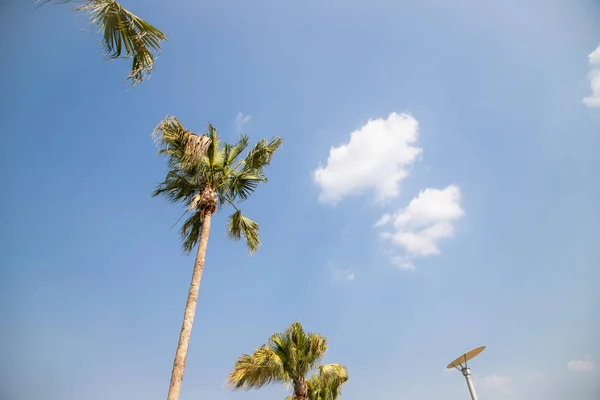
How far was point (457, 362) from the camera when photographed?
29.7 feet

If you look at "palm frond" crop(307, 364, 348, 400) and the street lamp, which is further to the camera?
"palm frond" crop(307, 364, 348, 400)

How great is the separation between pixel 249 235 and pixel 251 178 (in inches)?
84.6

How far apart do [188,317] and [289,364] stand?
7.15m

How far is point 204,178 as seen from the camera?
11234mm

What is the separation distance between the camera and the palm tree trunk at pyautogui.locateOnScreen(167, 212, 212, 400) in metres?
7.76

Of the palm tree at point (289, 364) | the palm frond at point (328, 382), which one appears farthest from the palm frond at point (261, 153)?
the palm frond at point (328, 382)

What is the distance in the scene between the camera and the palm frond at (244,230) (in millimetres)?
12148

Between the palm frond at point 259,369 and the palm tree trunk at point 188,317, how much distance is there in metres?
5.57

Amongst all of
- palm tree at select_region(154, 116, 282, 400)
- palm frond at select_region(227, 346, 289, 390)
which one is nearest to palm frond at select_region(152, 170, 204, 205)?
palm tree at select_region(154, 116, 282, 400)

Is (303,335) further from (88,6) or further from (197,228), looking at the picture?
(88,6)

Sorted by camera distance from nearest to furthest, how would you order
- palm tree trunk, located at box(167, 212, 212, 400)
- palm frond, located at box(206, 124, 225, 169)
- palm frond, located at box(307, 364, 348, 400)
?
palm tree trunk, located at box(167, 212, 212, 400) < palm frond, located at box(206, 124, 225, 169) < palm frond, located at box(307, 364, 348, 400)

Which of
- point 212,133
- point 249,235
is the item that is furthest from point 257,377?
point 212,133

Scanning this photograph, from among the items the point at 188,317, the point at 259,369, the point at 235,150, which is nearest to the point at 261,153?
the point at 235,150

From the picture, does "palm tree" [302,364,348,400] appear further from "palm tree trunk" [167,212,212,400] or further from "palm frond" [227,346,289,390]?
"palm tree trunk" [167,212,212,400]
